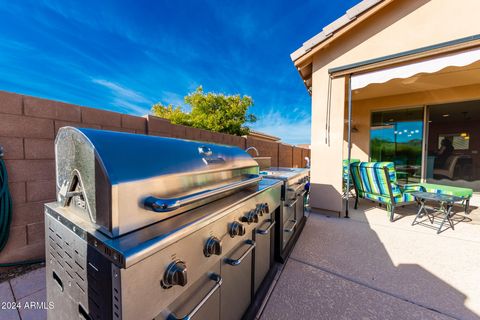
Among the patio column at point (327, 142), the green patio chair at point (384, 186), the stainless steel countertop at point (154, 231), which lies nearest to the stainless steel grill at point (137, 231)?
the stainless steel countertop at point (154, 231)

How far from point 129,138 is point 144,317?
0.69 meters

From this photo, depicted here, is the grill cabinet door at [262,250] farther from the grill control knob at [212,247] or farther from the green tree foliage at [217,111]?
the green tree foliage at [217,111]

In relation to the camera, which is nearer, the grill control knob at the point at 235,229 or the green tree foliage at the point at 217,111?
the grill control knob at the point at 235,229

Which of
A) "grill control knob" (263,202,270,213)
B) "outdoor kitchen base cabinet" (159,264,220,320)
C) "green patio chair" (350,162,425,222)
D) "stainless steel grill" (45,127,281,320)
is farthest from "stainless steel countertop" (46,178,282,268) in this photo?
"green patio chair" (350,162,425,222)

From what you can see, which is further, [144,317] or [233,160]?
[233,160]

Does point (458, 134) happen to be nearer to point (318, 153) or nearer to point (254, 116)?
point (318, 153)

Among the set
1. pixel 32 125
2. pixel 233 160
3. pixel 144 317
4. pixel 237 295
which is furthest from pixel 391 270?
pixel 32 125

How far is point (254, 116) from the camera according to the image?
29.7 ft

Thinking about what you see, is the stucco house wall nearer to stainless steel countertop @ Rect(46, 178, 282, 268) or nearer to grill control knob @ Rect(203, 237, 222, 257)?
stainless steel countertop @ Rect(46, 178, 282, 268)

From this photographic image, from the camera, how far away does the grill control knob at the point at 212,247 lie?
0.76 meters

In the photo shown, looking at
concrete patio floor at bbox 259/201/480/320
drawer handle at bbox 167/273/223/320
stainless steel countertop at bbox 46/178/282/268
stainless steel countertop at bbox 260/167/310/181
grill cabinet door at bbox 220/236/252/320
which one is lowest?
concrete patio floor at bbox 259/201/480/320

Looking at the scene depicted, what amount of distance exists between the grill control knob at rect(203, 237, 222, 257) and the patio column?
329 cm

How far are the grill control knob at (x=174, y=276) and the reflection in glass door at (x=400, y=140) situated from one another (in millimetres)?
6813

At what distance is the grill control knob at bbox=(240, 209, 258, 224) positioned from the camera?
Answer: 1077mm
